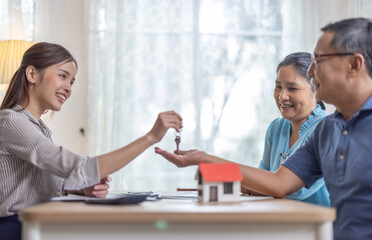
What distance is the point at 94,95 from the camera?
13.2ft

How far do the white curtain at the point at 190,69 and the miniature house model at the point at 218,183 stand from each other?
263 cm

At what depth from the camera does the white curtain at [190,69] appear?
4.03 metres

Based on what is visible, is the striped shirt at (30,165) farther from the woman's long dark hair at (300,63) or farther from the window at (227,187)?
the woman's long dark hair at (300,63)

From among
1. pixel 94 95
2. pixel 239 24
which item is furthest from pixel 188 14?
pixel 94 95

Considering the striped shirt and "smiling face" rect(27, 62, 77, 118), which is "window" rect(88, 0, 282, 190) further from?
the striped shirt

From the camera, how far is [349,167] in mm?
1496

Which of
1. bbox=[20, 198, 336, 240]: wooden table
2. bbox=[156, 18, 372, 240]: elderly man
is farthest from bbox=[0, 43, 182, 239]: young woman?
bbox=[20, 198, 336, 240]: wooden table

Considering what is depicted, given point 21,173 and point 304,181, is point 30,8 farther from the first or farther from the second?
point 304,181

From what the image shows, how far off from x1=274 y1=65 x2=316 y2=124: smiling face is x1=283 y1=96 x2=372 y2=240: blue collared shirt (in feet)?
1.78

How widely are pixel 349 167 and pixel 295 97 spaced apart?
799 millimetres

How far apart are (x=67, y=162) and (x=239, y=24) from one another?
2.93m

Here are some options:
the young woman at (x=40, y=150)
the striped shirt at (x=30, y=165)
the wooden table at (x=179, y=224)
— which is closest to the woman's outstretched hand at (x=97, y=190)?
the young woman at (x=40, y=150)

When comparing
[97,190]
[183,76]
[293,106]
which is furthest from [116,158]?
[183,76]

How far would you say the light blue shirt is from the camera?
199 cm
